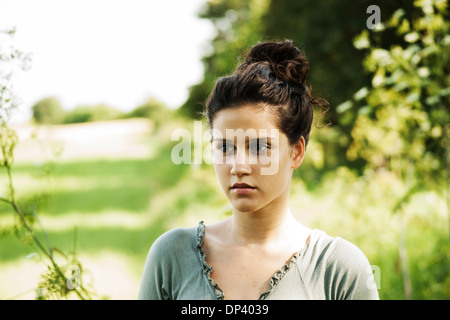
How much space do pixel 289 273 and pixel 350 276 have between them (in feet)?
0.60

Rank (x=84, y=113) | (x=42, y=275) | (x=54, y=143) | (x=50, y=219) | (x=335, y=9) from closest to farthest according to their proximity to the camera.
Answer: (x=42, y=275) → (x=54, y=143) → (x=335, y=9) → (x=50, y=219) → (x=84, y=113)

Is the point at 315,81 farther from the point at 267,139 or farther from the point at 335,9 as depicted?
the point at 267,139

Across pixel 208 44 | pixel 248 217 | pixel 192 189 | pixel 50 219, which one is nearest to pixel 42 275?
pixel 248 217

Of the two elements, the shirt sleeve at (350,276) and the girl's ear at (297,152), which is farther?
the girl's ear at (297,152)

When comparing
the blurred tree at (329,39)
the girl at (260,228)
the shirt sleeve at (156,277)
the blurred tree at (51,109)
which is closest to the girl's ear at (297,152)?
the girl at (260,228)

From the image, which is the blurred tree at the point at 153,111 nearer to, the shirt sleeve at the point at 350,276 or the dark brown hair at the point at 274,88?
the dark brown hair at the point at 274,88

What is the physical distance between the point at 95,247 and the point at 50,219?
2.47m

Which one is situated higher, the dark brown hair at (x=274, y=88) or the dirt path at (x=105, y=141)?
the dirt path at (x=105, y=141)

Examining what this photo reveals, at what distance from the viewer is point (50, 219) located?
33.3ft

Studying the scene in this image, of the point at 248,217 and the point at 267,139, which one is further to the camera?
the point at 248,217

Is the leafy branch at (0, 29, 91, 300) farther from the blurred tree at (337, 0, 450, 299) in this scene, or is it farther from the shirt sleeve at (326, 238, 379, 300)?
the blurred tree at (337, 0, 450, 299)

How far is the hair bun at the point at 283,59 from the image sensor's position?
150 centimetres

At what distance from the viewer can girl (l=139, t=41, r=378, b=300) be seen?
4.55ft

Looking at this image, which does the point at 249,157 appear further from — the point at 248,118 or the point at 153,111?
the point at 153,111
